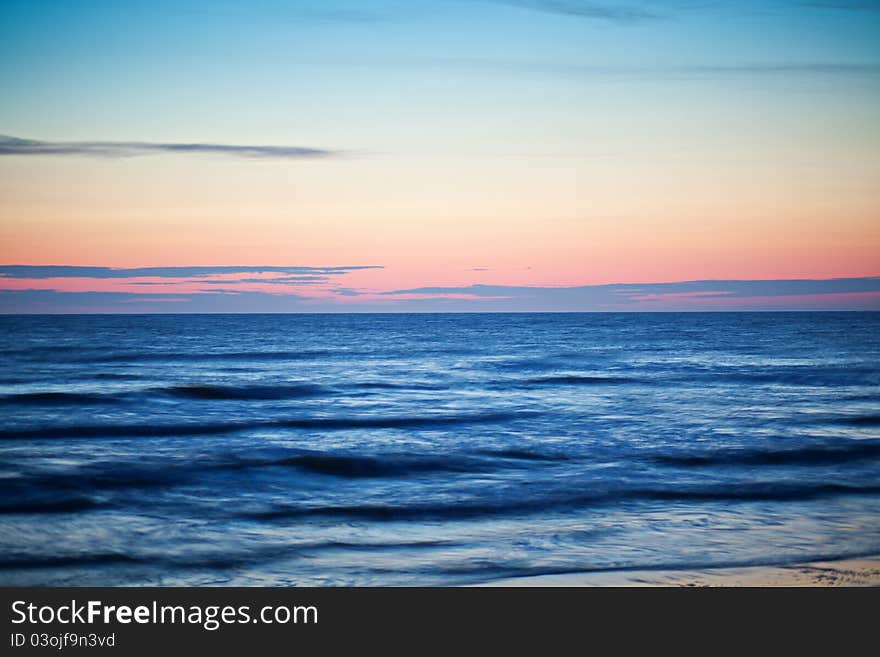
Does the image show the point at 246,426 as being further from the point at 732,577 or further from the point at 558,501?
the point at 732,577

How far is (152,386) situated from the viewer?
3045cm

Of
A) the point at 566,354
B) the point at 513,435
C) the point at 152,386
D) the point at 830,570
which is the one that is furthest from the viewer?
the point at 566,354

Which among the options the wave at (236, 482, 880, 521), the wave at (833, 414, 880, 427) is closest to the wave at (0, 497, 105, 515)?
the wave at (236, 482, 880, 521)

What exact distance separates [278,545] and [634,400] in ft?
60.6

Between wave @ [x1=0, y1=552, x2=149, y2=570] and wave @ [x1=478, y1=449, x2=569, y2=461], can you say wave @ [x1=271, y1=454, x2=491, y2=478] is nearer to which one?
wave @ [x1=478, y1=449, x2=569, y2=461]

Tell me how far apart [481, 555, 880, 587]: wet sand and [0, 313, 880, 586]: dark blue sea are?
9.2 inches

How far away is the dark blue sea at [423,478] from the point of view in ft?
28.5

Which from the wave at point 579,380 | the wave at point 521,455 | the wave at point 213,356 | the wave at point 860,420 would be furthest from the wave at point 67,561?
the wave at point 213,356

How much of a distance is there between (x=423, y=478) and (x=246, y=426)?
865 centimetres

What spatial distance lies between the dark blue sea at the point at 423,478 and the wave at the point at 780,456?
0.35 ft

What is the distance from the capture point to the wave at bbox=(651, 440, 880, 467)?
1502cm
